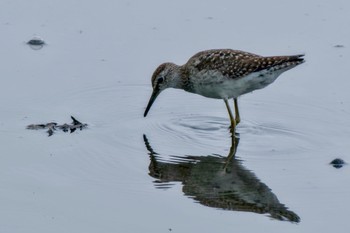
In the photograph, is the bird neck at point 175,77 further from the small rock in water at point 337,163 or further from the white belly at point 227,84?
the small rock in water at point 337,163

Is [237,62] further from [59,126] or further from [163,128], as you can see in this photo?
[59,126]

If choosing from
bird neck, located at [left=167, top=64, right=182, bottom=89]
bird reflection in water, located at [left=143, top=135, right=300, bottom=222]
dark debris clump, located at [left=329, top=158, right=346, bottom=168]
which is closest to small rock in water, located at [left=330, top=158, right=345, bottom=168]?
dark debris clump, located at [left=329, top=158, right=346, bottom=168]

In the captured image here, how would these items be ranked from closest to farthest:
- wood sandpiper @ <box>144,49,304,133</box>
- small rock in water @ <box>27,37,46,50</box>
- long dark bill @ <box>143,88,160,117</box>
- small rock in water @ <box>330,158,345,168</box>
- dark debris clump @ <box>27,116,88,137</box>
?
1. small rock in water @ <box>330,158,345,168</box>
2. dark debris clump @ <box>27,116,88,137</box>
3. wood sandpiper @ <box>144,49,304,133</box>
4. long dark bill @ <box>143,88,160,117</box>
5. small rock in water @ <box>27,37,46,50</box>

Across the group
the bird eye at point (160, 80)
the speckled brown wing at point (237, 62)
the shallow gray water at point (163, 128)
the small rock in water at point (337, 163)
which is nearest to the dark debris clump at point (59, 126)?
the shallow gray water at point (163, 128)

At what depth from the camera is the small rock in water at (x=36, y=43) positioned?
1452 cm

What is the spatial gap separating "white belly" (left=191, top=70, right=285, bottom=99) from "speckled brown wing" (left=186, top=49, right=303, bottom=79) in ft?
0.22

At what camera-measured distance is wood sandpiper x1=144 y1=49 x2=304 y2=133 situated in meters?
12.0

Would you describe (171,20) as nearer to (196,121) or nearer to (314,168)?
(196,121)

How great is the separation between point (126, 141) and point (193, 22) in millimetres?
4307

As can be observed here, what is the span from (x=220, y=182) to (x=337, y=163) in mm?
1429

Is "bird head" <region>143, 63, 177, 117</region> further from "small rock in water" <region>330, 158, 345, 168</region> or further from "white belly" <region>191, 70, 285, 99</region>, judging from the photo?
"small rock in water" <region>330, 158, 345, 168</region>

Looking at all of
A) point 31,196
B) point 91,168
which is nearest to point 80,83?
point 91,168

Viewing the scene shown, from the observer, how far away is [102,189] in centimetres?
1029

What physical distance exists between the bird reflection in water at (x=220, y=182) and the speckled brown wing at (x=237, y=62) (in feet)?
3.55
